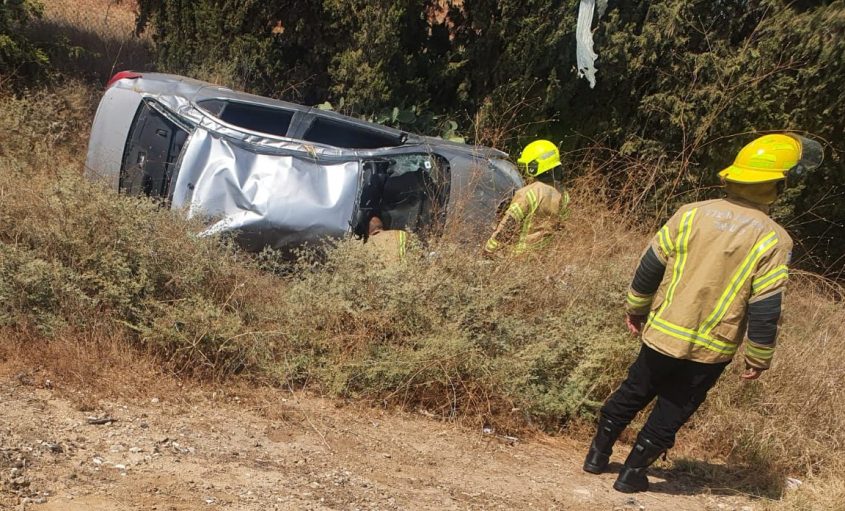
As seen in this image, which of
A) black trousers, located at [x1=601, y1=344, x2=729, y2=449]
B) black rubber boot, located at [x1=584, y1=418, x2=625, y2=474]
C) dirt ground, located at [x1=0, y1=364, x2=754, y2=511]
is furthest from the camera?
black rubber boot, located at [x1=584, y1=418, x2=625, y2=474]

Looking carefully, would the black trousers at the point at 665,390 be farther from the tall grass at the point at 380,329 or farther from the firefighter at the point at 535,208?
the firefighter at the point at 535,208

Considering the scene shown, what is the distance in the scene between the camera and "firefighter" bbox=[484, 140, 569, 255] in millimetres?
6004

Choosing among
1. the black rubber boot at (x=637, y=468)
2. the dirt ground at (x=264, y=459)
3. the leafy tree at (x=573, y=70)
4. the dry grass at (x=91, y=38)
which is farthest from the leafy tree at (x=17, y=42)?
the black rubber boot at (x=637, y=468)

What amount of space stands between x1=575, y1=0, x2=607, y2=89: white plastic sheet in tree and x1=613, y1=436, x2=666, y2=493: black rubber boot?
15.9 ft

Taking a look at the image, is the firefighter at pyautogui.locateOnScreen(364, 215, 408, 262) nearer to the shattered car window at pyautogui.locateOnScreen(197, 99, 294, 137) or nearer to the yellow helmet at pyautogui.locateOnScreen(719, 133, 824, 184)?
the shattered car window at pyautogui.locateOnScreen(197, 99, 294, 137)

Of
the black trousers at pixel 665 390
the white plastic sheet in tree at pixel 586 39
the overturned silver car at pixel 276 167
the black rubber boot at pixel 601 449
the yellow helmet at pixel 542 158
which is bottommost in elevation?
the black rubber boot at pixel 601 449

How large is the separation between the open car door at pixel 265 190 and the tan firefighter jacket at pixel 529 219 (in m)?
1.12

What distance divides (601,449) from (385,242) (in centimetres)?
219

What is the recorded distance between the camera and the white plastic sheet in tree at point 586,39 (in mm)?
8292

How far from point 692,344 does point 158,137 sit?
4120 mm

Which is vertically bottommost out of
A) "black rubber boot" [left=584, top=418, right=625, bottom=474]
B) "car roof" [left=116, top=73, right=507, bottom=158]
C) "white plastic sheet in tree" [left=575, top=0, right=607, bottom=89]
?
"black rubber boot" [left=584, top=418, right=625, bottom=474]

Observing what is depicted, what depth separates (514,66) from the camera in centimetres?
918

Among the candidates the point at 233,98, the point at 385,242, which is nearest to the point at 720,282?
the point at 385,242

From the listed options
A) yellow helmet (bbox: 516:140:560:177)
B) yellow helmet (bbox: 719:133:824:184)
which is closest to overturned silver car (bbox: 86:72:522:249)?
yellow helmet (bbox: 516:140:560:177)
